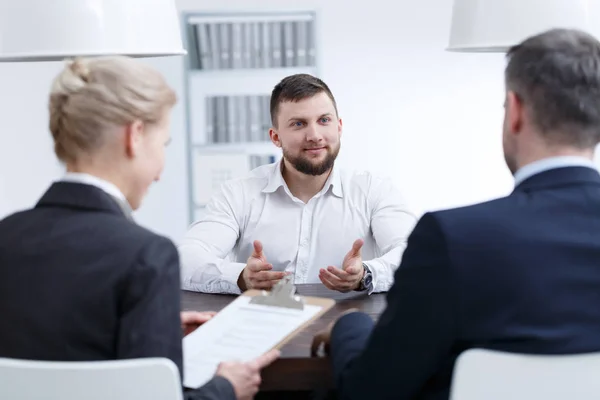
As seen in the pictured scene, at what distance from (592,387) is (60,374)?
82 centimetres

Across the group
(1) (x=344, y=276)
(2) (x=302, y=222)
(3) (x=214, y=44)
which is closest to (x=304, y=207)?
(2) (x=302, y=222)

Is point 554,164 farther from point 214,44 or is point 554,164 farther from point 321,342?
point 214,44

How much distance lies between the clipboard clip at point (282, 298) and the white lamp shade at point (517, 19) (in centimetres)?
85

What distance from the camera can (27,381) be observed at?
121 cm

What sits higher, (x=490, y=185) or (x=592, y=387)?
(x=592, y=387)

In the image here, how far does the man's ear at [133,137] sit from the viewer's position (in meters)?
1.42

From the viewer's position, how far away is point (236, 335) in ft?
5.60

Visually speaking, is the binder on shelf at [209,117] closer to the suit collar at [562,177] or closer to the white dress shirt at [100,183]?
the white dress shirt at [100,183]

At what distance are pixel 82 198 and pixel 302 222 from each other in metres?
1.42

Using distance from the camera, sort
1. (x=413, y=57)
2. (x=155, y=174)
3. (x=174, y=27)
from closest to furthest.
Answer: (x=155, y=174) < (x=174, y=27) < (x=413, y=57)

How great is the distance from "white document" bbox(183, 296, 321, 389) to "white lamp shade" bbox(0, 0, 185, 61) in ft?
2.34

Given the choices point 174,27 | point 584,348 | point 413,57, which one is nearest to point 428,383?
point 584,348

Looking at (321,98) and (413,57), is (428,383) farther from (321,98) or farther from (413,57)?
(413,57)

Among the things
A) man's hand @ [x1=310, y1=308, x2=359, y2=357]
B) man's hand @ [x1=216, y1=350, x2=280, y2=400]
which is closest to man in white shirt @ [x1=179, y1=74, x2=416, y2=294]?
man's hand @ [x1=310, y1=308, x2=359, y2=357]
